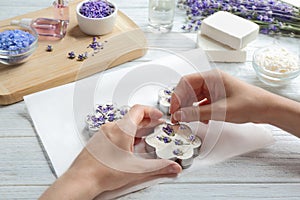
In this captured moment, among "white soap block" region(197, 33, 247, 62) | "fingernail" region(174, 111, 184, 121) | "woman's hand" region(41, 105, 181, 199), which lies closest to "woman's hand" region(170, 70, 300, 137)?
"fingernail" region(174, 111, 184, 121)

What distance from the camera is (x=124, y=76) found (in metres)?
1.23

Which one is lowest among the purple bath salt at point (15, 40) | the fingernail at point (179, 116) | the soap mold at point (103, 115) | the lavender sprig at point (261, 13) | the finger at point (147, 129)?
the soap mold at point (103, 115)

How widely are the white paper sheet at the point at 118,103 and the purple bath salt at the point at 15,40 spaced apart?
130 millimetres

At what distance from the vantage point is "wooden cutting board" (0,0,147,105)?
120cm

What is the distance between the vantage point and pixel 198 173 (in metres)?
1.01

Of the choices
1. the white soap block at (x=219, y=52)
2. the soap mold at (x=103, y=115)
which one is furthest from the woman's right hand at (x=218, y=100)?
the white soap block at (x=219, y=52)

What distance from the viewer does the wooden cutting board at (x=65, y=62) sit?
47.3 inches

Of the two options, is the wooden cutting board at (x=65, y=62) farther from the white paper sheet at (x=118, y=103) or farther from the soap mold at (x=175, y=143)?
the soap mold at (x=175, y=143)

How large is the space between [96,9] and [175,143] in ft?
1.63

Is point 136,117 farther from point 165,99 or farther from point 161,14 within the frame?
point 161,14

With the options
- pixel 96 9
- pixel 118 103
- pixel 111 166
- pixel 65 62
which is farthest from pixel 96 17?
pixel 111 166

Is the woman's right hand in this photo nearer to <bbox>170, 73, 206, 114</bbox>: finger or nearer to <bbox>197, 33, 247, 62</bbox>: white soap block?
<bbox>170, 73, 206, 114</bbox>: finger

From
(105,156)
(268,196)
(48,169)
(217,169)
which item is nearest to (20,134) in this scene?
(48,169)

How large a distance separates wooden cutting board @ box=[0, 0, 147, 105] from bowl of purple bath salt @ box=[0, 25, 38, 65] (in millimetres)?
21
